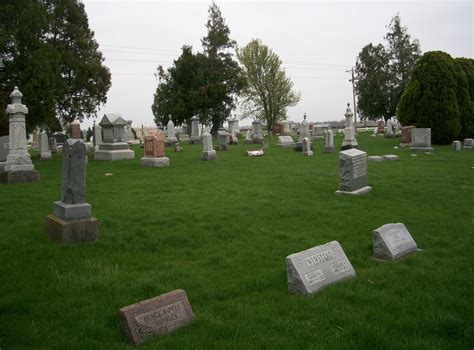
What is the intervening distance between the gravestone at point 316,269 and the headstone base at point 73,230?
3254mm

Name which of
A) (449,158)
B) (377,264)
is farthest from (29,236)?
(449,158)

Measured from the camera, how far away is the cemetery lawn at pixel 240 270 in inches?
150

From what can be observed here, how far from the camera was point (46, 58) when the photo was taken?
1862 centimetres

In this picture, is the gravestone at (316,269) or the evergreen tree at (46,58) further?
the evergreen tree at (46,58)

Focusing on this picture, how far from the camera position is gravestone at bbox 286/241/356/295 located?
4.68m

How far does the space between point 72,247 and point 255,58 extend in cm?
4962

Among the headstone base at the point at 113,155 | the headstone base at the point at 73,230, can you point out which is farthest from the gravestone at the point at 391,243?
the headstone base at the point at 113,155

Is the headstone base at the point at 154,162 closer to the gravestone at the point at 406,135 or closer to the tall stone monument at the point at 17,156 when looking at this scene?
the tall stone monument at the point at 17,156

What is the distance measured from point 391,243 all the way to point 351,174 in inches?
186

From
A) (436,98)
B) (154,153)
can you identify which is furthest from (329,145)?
(154,153)

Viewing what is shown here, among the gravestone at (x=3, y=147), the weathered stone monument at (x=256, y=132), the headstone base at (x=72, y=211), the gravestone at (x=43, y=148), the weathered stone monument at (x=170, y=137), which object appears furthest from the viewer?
the weathered stone monument at (x=256, y=132)

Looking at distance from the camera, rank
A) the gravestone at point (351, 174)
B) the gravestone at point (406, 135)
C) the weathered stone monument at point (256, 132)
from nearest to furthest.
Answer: the gravestone at point (351, 174), the gravestone at point (406, 135), the weathered stone monument at point (256, 132)

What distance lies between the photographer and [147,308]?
3873 millimetres

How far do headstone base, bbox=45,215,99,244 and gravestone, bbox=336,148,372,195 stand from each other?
6087 mm
